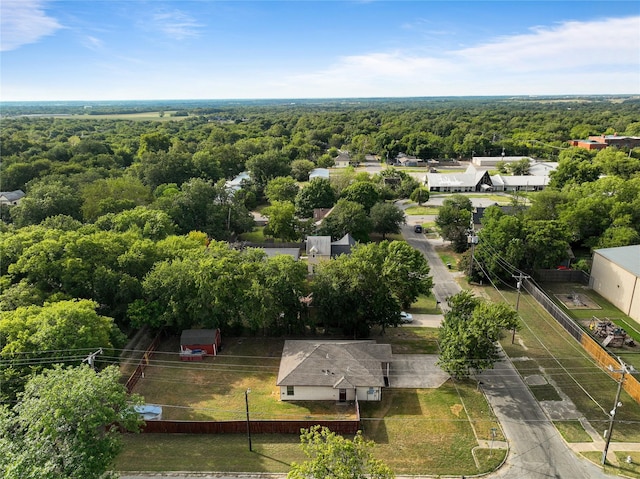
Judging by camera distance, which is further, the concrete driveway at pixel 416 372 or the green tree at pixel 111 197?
the green tree at pixel 111 197


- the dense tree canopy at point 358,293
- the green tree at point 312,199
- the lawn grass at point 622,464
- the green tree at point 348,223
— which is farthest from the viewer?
the green tree at point 312,199

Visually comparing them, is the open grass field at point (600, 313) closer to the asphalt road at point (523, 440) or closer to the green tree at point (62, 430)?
the asphalt road at point (523, 440)

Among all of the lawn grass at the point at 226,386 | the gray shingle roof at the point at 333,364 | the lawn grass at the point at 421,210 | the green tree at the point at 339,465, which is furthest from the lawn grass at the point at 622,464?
the lawn grass at the point at 421,210

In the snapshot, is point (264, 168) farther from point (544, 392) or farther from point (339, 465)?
point (339, 465)

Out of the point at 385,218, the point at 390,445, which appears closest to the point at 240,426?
the point at 390,445

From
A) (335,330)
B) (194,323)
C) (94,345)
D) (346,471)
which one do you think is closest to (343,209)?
(335,330)

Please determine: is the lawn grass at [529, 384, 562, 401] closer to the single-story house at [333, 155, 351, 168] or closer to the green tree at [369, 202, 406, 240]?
the green tree at [369, 202, 406, 240]
